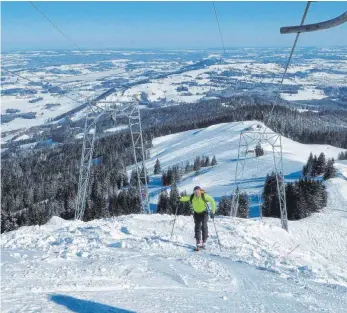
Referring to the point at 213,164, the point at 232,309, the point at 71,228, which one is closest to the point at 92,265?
the point at 232,309

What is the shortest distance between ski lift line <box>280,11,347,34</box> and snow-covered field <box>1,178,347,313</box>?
16.2ft

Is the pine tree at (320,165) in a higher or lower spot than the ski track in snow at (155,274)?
lower

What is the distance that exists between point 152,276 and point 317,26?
6.38 meters

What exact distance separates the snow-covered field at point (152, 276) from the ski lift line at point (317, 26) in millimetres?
4947

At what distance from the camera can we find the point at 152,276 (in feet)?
29.2

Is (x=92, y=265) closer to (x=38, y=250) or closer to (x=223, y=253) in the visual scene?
(x=38, y=250)

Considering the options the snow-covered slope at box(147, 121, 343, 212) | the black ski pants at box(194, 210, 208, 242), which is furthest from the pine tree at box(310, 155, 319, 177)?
the black ski pants at box(194, 210, 208, 242)

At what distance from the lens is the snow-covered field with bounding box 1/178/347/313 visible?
24.3ft

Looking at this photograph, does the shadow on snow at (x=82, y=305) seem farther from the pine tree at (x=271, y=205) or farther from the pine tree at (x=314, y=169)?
the pine tree at (x=314, y=169)

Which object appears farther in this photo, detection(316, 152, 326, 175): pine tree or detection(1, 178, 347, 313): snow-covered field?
detection(316, 152, 326, 175): pine tree

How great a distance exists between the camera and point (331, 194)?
49.5 meters

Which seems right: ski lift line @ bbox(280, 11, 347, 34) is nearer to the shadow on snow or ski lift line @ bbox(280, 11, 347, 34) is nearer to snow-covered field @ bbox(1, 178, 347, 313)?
snow-covered field @ bbox(1, 178, 347, 313)

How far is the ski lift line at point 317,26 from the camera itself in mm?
4035

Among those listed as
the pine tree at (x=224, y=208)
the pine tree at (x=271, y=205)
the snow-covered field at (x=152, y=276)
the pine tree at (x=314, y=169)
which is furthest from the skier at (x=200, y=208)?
the pine tree at (x=314, y=169)
